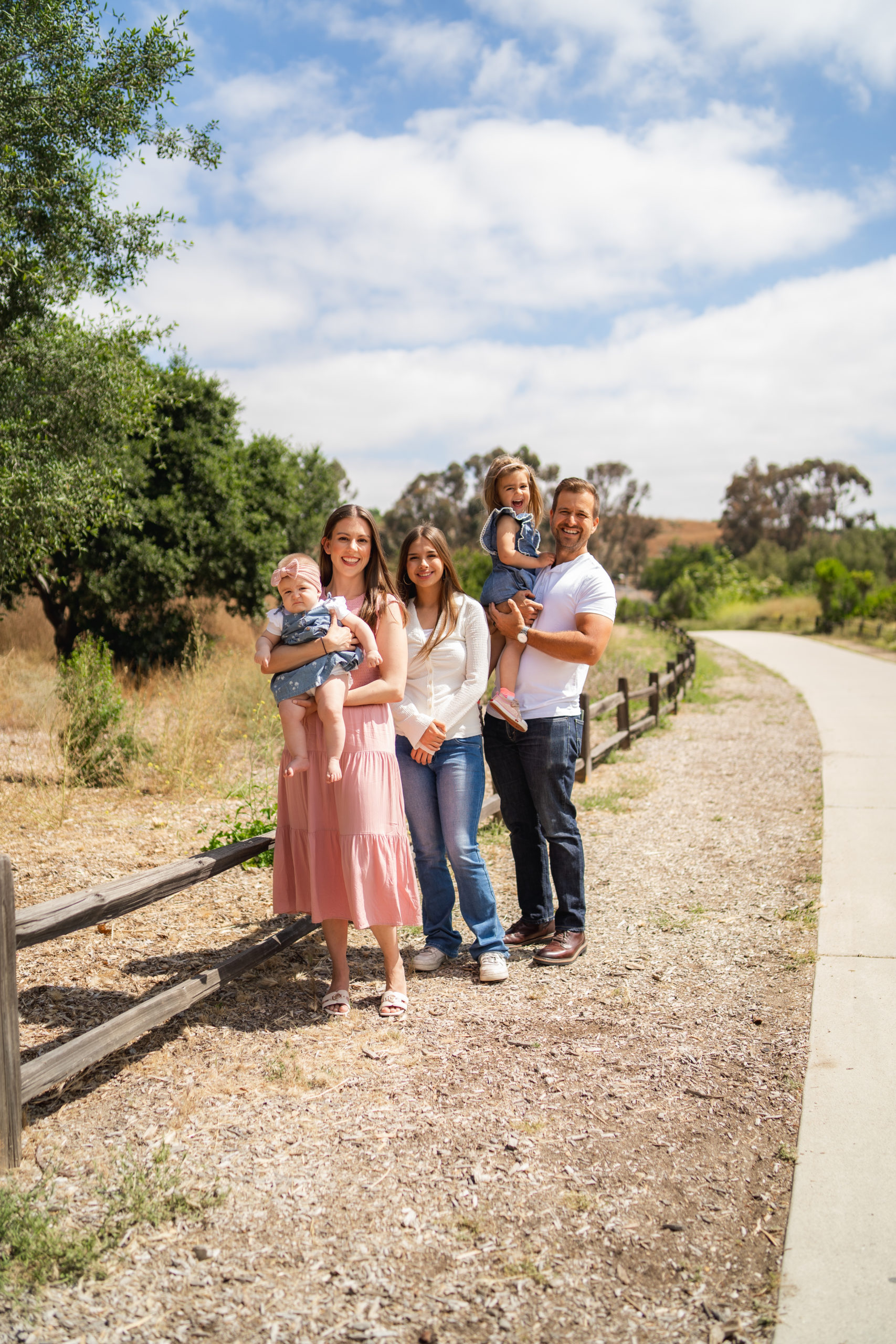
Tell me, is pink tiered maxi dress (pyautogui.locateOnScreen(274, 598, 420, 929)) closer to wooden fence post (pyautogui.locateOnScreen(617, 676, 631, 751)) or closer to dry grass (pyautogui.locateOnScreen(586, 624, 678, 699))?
wooden fence post (pyautogui.locateOnScreen(617, 676, 631, 751))

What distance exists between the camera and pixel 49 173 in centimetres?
965

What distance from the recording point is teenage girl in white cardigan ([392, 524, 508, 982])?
4172 mm

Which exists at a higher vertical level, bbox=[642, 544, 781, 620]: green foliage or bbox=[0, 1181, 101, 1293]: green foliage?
bbox=[642, 544, 781, 620]: green foliage

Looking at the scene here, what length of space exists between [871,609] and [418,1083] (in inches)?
1530

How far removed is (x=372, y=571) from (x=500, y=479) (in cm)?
88

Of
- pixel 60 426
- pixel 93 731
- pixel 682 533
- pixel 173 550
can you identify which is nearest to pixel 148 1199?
pixel 93 731

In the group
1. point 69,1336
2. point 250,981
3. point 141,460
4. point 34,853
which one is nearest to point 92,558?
point 141,460

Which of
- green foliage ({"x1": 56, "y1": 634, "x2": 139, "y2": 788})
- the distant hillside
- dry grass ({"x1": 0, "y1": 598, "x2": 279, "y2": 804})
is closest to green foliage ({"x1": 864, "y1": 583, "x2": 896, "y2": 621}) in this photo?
dry grass ({"x1": 0, "y1": 598, "x2": 279, "y2": 804})

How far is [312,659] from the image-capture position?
376 centimetres

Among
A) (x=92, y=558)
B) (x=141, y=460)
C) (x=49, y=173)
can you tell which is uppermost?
(x=49, y=173)

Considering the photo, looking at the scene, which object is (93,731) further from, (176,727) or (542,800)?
(542,800)

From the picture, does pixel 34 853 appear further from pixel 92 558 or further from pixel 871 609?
pixel 871 609

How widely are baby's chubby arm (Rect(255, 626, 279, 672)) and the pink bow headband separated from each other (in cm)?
20

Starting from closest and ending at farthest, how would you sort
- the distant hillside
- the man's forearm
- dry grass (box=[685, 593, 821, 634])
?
the man's forearm < dry grass (box=[685, 593, 821, 634]) < the distant hillside
